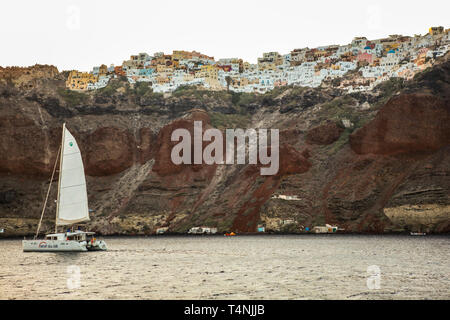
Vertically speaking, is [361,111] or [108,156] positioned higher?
[361,111]

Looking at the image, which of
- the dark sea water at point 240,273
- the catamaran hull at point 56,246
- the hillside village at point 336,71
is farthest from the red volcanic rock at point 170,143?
the catamaran hull at point 56,246

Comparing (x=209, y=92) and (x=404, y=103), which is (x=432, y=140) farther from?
(x=209, y=92)

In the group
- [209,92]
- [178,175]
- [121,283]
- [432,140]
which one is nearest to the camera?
[121,283]

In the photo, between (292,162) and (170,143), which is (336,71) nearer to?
(170,143)

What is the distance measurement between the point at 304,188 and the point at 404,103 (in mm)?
27125

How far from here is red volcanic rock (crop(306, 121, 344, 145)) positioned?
129 metres

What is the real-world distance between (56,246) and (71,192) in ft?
29.0

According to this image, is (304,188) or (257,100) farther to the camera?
(257,100)

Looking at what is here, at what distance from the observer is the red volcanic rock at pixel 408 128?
112 metres

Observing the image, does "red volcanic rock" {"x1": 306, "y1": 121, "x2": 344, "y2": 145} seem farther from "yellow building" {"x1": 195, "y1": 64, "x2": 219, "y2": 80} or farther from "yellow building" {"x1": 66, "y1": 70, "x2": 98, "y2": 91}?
"yellow building" {"x1": 66, "y1": 70, "x2": 98, "y2": 91}

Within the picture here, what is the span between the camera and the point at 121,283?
46.5 meters

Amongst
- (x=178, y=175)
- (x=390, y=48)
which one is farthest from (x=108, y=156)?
(x=390, y=48)

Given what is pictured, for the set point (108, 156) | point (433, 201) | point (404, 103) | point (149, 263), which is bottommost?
point (149, 263)

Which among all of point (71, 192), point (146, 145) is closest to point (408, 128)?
point (146, 145)
